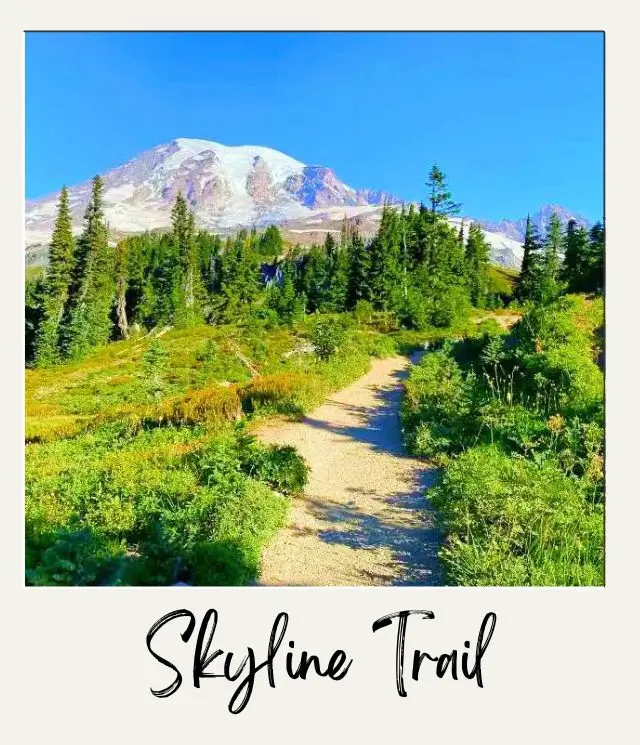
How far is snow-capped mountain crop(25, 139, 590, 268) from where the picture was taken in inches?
744

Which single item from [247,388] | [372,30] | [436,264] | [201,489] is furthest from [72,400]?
[436,264]

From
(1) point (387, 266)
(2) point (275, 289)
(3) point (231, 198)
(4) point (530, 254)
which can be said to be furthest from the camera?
(3) point (231, 198)

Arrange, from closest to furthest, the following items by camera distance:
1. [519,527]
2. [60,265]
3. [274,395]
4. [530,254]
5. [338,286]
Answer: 1. [519,527]
2. [274,395]
3. [60,265]
4. [530,254]
5. [338,286]

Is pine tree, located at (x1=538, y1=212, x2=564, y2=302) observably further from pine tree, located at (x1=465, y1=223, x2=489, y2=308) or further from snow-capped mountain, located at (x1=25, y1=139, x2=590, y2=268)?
pine tree, located at (x1=465, y1=223, x2=489, y2=308)

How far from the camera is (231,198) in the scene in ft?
331

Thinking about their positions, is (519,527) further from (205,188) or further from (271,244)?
(271,244)

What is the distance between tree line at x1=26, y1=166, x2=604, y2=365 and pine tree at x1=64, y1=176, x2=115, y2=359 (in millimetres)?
75

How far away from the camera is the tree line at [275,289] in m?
24.3

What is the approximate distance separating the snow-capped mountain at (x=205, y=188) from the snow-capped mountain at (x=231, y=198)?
0.07 m

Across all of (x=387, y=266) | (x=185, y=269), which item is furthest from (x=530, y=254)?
(x=185, y=269)

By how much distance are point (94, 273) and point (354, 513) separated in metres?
31.2

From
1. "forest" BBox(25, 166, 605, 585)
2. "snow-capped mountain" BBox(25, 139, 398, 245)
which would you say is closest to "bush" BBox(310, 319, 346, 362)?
"forest" BBox(25, 166, 605, 585)

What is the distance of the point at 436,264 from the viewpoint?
32.4 m

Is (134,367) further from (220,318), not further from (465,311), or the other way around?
(220,318)
